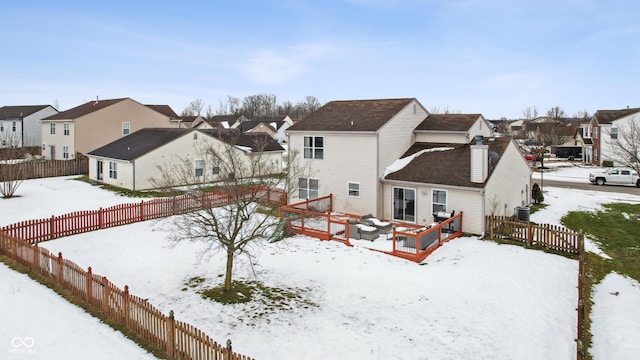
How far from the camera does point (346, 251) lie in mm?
20250

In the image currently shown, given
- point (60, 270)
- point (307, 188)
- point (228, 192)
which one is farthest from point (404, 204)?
point (60, 270)

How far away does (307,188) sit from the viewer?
95.6 ft

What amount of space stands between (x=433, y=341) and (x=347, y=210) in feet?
50.6

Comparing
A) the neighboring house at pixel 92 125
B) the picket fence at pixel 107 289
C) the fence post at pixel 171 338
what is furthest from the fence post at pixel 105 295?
the neighboring house at pixel 92 125

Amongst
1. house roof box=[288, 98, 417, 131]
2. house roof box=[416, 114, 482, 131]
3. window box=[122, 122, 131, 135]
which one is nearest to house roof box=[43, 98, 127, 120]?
window box=[122, 122, 131, 135]

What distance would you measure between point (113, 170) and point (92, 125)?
13.8 meters

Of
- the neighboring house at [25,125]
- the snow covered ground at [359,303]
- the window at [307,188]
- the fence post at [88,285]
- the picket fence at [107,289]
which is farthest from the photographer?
the neighboring house at [25,125]

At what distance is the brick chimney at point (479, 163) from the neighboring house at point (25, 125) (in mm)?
61892

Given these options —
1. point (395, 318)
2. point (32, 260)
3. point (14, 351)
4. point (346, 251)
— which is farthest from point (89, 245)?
point (395, 318)

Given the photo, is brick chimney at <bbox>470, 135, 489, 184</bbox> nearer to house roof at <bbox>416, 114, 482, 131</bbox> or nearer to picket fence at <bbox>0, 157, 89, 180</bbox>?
house roof at <bbox>416, 114, 482, 131</bbox>

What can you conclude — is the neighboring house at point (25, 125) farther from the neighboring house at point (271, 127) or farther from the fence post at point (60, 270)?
the fence post at point (60, 270)

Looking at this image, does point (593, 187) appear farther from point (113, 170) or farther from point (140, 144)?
point (113, 170)

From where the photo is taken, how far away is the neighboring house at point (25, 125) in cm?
6206

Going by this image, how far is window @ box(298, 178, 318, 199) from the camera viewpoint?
28.8m
